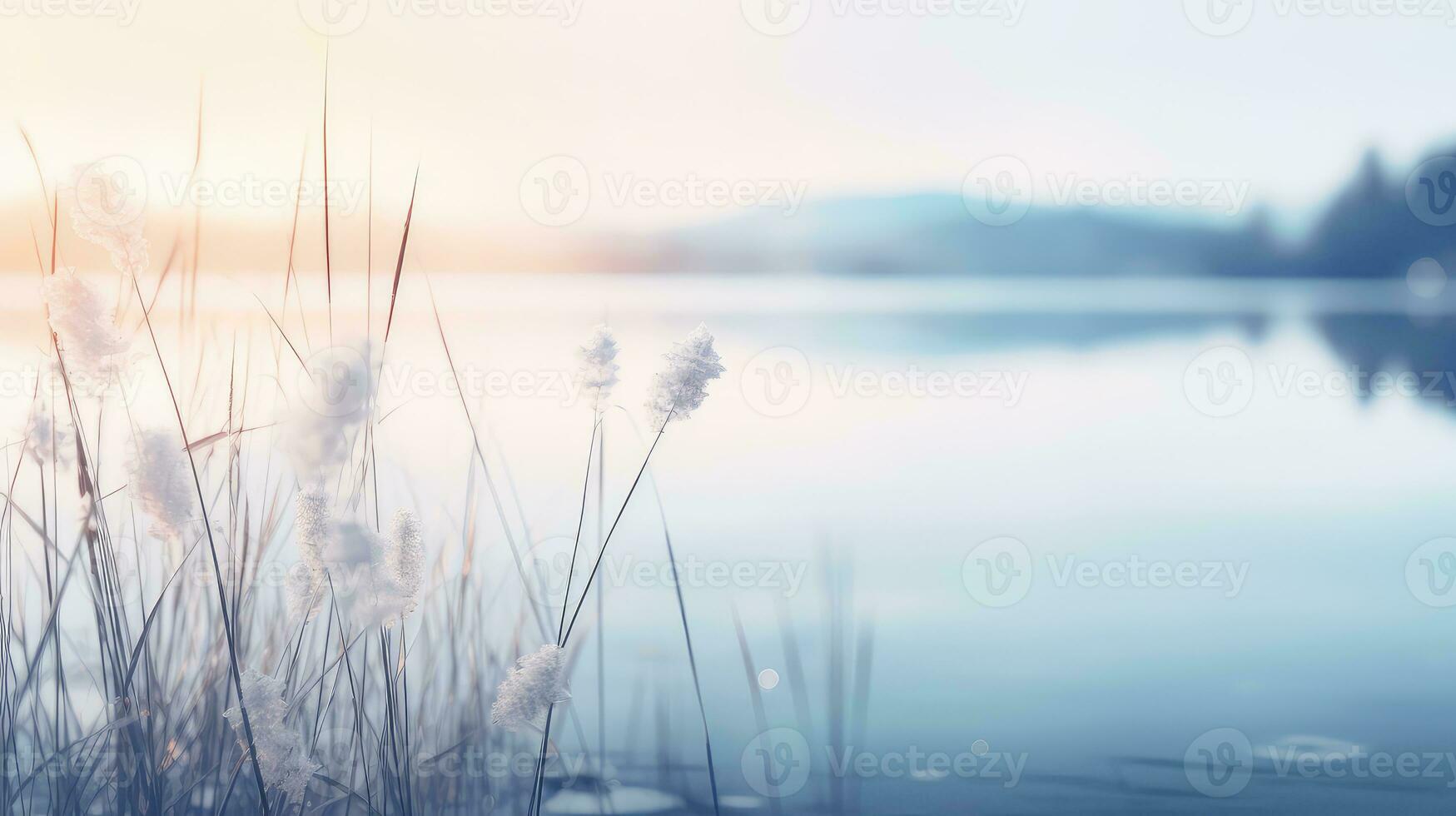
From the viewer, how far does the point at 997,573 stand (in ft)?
9.34

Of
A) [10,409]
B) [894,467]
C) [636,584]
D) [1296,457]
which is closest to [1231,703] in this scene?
[636,584]

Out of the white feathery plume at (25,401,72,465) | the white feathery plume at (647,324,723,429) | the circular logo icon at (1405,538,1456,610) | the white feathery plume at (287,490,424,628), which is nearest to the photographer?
the white feathery plume at (287,490,424,628)

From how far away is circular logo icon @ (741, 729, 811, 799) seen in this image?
5.57 ft

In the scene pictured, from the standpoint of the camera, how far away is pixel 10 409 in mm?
2830

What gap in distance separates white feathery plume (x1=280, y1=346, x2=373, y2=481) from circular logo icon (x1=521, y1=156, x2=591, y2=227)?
6.09 feet

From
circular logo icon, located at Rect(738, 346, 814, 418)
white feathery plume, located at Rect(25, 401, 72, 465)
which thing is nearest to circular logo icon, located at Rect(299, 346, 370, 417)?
white feathery plume, located at Rect(25, 401, 72, 465)

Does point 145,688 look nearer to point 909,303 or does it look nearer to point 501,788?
point 501,788

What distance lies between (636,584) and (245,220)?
1307mm

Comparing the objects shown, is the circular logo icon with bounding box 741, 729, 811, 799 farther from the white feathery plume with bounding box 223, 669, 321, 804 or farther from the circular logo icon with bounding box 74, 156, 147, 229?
the circular logo icon with bounding box 74, 156, 147, 229

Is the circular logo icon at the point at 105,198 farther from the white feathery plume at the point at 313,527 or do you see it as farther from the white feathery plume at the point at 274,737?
the white feathery plume at the point at 274,737

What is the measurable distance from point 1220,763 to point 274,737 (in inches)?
68.8

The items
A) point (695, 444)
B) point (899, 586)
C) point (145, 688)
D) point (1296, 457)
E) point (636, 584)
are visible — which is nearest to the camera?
point (145, 688)

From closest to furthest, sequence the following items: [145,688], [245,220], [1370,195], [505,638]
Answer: [145,688]
[505,638]
[245,220]
[1370,195]

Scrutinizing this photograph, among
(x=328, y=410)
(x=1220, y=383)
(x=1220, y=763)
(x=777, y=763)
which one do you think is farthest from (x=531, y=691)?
(x=1220, y=383)
